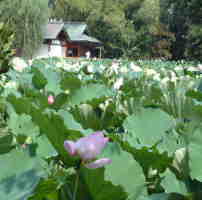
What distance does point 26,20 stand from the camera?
68.0ft

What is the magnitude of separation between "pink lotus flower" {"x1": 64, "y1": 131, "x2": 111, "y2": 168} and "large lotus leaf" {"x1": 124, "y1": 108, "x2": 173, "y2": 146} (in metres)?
0.35

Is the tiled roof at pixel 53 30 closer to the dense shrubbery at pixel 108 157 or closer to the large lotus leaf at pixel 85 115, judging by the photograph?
the large lotus leaf at pixel 85 115

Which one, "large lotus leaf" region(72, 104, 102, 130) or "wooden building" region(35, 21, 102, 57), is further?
"wooden building" region(35, 21, 102, 57)

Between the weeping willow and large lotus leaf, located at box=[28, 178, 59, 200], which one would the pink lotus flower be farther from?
the weeping willow

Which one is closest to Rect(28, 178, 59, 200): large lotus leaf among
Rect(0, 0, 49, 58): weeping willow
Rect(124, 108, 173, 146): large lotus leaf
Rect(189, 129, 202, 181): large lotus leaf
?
Rect(189, 129, 202, 181): large lotus leaf

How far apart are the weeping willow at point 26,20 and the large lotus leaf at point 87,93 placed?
19.3 meters

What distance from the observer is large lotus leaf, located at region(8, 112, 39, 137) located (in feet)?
3.17

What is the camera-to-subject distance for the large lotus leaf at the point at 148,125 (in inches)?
36.3

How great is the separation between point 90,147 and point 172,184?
147mm

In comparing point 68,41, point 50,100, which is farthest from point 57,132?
point 68,41

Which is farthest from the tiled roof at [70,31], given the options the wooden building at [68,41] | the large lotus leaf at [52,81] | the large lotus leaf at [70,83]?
the large lotus leaf at [70,83]

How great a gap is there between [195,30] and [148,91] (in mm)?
21569

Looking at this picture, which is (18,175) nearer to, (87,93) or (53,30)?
(87,93)

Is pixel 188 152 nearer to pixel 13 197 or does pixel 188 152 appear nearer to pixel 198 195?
pixel 198 195
